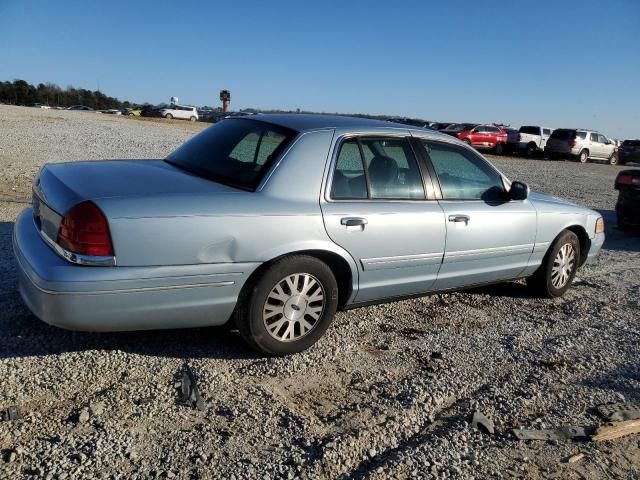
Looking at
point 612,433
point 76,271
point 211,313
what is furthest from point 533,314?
point 76,271

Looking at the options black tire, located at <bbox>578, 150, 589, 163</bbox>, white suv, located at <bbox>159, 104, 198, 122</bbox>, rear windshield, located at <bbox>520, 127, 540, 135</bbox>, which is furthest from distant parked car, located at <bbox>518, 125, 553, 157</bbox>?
white suv, located at <bbox>159, 104, 198, 122</bbox>

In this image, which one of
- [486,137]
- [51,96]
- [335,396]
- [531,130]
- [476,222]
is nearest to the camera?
[335,396]

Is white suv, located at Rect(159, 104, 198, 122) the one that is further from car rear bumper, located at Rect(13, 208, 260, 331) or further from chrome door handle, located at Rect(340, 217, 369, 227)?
car rear bumper, located at Rect(13, 208, 260, 331)

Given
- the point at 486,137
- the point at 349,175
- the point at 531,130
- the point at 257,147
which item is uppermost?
the point at 531,130

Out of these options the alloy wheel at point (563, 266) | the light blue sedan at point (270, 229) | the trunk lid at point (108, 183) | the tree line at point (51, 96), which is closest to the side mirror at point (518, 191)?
the light blue sedan at point (270, 229)

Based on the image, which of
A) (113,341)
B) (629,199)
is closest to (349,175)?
(113,341)

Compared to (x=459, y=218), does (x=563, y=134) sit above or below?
above

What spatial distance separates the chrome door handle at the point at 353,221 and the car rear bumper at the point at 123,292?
68 cm

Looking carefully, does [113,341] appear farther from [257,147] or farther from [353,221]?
[353,221]

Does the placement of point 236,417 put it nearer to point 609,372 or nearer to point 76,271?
point 76,271

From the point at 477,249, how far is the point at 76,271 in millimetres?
2955

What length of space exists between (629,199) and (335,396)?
764 cm

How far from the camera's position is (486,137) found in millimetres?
32250

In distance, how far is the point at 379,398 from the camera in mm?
3334
